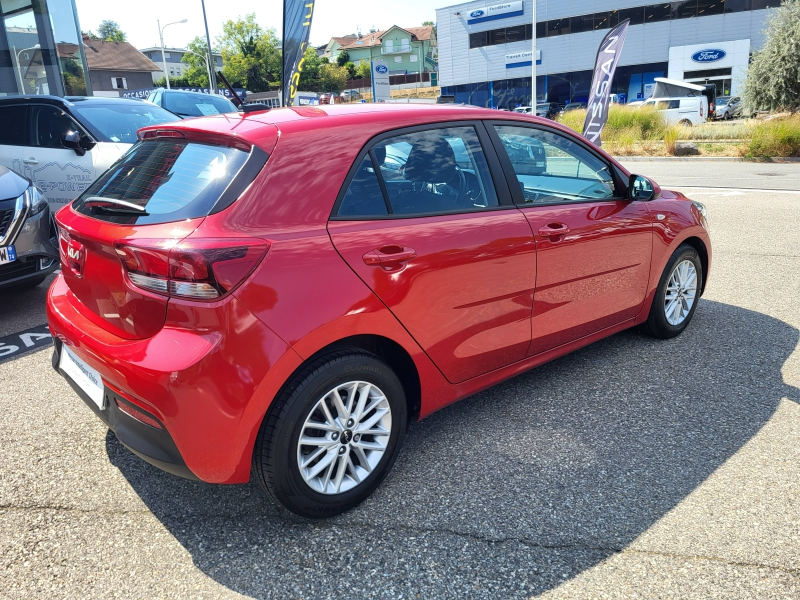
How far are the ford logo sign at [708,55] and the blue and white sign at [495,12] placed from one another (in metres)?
13.4

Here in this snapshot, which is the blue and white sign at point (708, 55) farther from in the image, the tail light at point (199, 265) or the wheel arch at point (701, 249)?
the tail light at point (199, 265)

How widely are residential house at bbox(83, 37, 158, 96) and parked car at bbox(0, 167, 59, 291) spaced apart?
2734 inches

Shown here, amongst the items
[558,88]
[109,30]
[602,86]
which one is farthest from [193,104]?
[109,30]

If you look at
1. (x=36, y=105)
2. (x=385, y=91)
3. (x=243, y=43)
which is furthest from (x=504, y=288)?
(x=243, y=43)

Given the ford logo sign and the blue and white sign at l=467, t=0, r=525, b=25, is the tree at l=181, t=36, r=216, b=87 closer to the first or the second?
the blue and white sign at l=467, t=0, r=525, b=25

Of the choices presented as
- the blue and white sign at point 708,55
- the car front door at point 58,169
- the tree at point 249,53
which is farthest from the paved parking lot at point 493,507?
the tree at point 249,53

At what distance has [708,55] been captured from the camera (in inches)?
1724

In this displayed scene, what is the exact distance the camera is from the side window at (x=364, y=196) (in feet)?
8.50

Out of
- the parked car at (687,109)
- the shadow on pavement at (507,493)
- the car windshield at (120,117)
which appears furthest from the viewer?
the parked car at (687,109)

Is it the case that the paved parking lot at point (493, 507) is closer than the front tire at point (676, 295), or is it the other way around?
the paved parking lot at point (493, 507)

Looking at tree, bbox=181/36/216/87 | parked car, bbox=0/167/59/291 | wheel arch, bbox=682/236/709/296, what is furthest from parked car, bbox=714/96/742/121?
tree, bbox=181/36/216/87

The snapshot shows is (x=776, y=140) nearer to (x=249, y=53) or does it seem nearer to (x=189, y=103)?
(x=189, y=103)

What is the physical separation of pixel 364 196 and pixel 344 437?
1.00 meters

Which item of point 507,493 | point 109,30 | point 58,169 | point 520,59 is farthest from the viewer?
point 109,30
